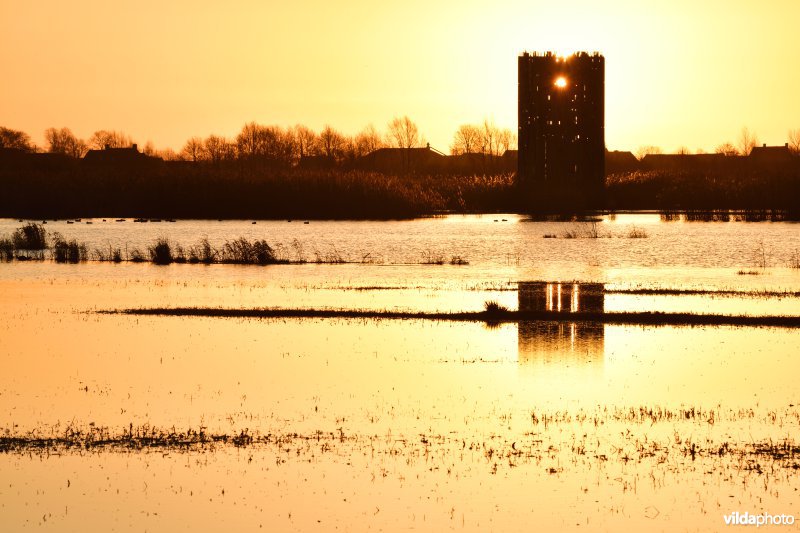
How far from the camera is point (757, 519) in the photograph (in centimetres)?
1116

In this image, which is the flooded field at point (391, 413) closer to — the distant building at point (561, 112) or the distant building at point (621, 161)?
the distant building at point (561, 112)

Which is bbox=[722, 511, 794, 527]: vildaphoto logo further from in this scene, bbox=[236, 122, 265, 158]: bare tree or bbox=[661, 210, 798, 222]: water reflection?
bbox=[236, 122, 265, 158]: bare tree

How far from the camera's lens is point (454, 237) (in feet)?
235

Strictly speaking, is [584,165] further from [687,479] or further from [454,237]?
[687,479]

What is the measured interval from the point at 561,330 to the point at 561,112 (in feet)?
258

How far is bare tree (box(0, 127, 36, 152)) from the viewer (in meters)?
164

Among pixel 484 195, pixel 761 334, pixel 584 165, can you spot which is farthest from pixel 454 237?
pixel 761 334

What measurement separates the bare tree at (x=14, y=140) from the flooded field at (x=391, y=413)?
136706mm

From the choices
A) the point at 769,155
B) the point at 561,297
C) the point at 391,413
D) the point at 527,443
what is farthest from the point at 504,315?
the point at 769,155

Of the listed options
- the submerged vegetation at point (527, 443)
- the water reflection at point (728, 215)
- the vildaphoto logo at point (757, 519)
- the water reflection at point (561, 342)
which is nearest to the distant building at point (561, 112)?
the water reflection at point (728, 215)

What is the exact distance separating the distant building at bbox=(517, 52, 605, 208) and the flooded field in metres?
64.9

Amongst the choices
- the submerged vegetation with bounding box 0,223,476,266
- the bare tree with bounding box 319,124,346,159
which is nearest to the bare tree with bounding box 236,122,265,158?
the bare tree with bounding box 319,124,346,159

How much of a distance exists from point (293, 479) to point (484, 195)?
7429 centimetres

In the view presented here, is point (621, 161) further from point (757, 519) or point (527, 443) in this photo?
point (757, 519)
